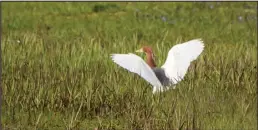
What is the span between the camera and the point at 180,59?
21.6 ft

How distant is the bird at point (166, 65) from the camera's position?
6.12 m

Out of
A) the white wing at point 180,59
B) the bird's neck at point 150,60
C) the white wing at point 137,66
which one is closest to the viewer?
the white wing at point 137,66

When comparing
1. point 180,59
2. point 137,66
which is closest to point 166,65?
point 180,59

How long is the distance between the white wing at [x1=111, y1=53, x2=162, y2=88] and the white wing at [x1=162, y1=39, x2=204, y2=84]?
0.91 feet

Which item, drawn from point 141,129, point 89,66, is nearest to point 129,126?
point 141,129

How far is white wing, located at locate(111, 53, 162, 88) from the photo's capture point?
608 cm

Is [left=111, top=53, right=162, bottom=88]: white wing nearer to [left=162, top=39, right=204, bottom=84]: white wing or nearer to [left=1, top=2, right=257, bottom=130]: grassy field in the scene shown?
[left=1, top=2, right=257, bottom=130]: grassy field

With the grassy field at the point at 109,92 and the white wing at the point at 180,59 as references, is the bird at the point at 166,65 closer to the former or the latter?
the white wing at the point at 180,59

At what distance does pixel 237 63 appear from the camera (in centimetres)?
733

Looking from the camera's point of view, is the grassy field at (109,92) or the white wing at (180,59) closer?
the grassy field at (109,92)

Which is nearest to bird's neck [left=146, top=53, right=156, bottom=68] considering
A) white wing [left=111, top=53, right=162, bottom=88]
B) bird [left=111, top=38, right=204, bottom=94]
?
bird [left=111, top=38, right=204, bottom=94]

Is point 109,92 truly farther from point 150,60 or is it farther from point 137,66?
point 150,60

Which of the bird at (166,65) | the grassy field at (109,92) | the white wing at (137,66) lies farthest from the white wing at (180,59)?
the white wing at (137,66)

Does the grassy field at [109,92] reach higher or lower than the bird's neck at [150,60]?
lower
